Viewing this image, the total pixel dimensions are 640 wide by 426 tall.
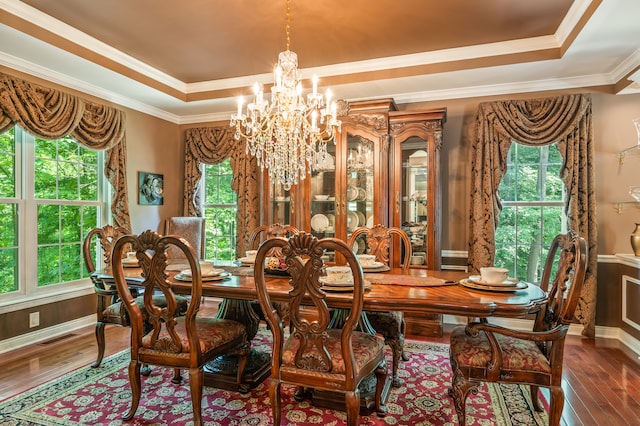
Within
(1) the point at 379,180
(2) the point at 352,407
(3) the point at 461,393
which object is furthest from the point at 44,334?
(3) the point at 461,393

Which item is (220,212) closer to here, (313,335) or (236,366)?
(236,366)

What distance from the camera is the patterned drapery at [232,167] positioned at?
461 centimetres

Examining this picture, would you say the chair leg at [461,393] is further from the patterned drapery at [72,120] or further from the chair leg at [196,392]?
the patterned drapery at [72,120]

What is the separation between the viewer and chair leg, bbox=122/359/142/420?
1976mm

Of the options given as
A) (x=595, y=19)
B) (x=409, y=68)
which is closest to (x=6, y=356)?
(x=409, y=68)

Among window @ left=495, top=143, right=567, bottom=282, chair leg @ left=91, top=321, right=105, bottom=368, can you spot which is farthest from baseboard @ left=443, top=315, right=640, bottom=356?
chair leg @ left=91, top=321, right=105, bottom=368

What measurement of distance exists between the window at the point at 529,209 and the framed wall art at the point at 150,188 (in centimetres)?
401

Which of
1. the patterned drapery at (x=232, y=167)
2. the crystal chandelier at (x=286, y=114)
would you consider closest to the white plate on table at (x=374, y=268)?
the crystal chandelier at (x=286, y=114)

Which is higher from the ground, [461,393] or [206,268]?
[206,268]

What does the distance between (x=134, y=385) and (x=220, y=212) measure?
10.5ft

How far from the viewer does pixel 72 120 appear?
3.42 meters

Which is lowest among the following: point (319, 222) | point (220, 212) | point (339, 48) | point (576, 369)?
point (576, 369)

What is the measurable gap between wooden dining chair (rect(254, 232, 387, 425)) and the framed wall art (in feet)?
10.8

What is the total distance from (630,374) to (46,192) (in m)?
5.10
